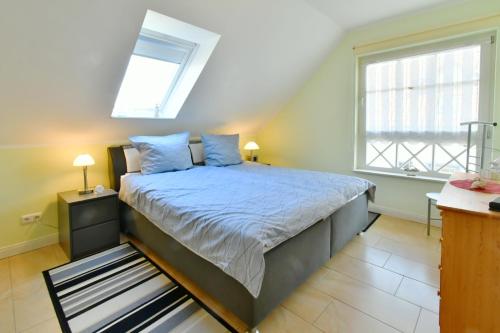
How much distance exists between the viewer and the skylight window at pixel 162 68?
7.93 ft

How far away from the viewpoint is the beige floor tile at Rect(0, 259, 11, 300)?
5.96ft

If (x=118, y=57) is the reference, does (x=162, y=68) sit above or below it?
above

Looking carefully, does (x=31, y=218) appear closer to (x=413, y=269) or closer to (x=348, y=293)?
(x=348, y=293)

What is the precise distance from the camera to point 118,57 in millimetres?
2129

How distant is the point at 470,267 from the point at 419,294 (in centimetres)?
74

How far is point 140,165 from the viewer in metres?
2.83

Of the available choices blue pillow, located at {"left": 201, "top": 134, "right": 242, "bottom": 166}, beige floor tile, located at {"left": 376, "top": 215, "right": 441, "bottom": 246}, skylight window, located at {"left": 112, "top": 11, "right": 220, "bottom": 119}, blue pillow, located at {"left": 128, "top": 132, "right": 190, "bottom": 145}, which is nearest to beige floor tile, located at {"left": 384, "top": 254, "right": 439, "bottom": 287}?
beige floor tile, located at {"left": 376, "top": 215, "right": 441, "bottom": 246}

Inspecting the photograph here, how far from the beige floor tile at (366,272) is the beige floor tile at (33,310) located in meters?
1.98

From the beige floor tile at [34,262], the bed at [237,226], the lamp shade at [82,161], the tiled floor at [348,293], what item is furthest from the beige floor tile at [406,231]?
the beige floor tile at [34,262]

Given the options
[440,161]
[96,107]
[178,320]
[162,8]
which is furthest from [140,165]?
[440,161]

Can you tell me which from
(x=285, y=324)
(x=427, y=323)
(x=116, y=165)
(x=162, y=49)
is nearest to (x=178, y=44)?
(x=162, y=49)

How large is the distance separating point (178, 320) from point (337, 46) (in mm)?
3498

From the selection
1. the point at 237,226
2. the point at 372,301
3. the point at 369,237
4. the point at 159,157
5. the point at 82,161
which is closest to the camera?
the point at 237,226

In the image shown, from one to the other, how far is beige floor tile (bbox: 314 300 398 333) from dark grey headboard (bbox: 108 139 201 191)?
7.45 ft
